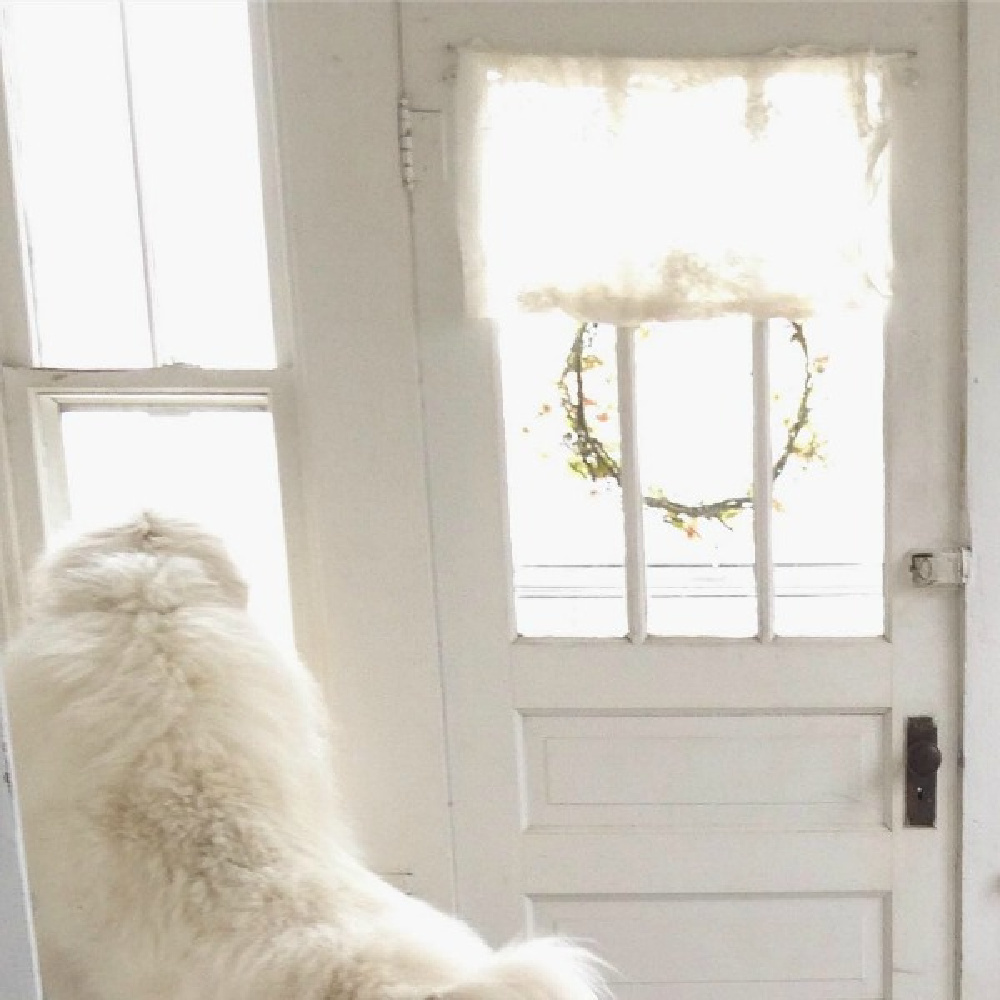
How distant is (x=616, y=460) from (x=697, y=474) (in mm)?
112

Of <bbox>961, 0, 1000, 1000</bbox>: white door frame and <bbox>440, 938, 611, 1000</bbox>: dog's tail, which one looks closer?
<bbox>440, 938, 611, 1000</bbox>: dog's tail

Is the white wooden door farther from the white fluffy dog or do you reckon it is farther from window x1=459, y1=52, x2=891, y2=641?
the white fluffy dog

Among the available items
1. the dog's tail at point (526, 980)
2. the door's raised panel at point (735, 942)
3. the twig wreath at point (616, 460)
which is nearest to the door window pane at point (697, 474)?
the twig wreath at point (616, 460)

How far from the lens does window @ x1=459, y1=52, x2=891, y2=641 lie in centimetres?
161

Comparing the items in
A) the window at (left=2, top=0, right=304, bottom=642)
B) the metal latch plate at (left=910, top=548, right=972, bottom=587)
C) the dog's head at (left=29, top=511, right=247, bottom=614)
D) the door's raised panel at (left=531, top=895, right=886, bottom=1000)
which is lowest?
the door's raised panel at (left=531, top=895, right=886, bottom=1000)

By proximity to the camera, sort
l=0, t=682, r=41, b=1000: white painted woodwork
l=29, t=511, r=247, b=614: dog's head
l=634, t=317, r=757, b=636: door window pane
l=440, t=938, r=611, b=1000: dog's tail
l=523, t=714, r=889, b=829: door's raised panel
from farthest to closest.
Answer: l=523, t=714, r=889, b=829: door's raised panel < l=634, t=317, r=757, b=636: door window pane < l=29, t=511, r=247, b=614: dog's head < l=440, t=938, r=611, b=1000: dog's tail < l=0, t=682, r=41, b=1000: white painted woodwork

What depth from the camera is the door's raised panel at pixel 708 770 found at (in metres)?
1.84

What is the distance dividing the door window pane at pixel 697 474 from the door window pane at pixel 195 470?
0.54m

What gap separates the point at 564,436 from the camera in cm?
178

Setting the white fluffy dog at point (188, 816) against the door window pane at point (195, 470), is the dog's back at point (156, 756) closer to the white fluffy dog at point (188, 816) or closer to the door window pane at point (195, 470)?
the white fluffy dog at point (188, 816)

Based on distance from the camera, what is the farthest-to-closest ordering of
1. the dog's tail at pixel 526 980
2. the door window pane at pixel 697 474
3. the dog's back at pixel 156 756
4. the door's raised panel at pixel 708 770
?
the door's raised panel at pixel 708 770, the door window pane at pixel 697 474, the dog's back at pixel 156 756, the dog's tail at pixel 526 980

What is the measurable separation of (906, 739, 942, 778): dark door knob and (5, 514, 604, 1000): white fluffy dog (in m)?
0.71

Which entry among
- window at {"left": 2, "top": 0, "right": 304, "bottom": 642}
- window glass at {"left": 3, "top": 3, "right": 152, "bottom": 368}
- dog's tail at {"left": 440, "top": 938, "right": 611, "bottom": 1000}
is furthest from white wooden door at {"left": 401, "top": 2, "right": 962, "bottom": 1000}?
dog's tail at {"left": 440, "top": 938, "right": 611, "bottom": 1000}

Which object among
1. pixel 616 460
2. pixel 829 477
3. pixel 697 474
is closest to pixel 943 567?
pixel 829 477
